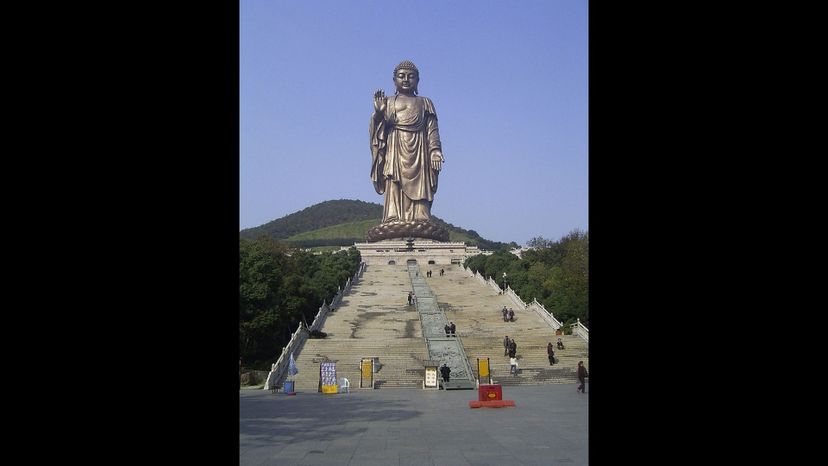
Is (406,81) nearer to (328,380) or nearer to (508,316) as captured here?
(508,316)

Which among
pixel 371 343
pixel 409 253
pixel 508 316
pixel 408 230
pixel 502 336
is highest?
pixel 408 230

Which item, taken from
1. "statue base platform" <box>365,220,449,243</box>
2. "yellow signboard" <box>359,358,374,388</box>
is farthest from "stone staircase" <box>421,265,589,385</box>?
"statue base platform" <box>365,220,449,243</box>

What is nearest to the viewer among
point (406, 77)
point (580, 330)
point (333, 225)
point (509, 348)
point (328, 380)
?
point (328, 380)

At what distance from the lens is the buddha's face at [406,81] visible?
53406 millimetres

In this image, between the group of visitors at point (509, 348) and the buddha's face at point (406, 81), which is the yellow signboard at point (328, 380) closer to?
the group of visitors at point (509, 348)

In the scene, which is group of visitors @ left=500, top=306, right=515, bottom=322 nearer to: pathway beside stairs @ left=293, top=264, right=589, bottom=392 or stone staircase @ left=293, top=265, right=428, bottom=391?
pathway beside stairs @ left=293, top=264, right=589, bottom=392

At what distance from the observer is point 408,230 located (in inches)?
2142

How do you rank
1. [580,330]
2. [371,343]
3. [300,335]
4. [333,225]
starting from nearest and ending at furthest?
[300,335] < [371,343] < [580,330] < [333,225]

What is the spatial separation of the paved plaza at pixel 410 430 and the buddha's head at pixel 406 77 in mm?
38065

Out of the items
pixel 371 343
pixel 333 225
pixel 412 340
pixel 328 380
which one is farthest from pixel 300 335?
pixel 333 225

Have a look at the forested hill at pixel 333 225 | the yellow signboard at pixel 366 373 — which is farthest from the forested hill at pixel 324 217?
the yellow signboard at pixel 366 373

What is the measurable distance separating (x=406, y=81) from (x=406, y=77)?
24 centimetres
